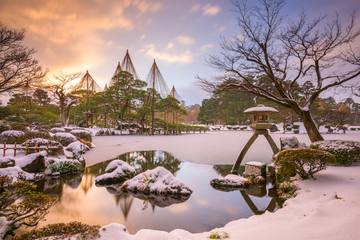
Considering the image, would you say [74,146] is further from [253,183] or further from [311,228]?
[311,228]

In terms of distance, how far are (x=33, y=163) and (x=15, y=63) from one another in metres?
10.4

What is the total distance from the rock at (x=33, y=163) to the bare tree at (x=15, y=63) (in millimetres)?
9569

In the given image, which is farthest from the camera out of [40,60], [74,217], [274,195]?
[40,60]

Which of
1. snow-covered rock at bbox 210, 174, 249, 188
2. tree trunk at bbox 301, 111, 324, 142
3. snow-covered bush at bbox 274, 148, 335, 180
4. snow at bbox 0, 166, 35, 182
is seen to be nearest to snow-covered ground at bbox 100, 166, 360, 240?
snow-covered bush at bbox 274, 148, 335, 180

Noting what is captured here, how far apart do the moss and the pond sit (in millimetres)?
1881

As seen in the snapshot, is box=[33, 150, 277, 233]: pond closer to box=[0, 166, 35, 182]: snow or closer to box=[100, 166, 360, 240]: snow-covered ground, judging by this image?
box=[0, 166, 35, 182]: snow

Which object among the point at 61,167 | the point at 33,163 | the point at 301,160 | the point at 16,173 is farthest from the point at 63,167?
the point at 301,160

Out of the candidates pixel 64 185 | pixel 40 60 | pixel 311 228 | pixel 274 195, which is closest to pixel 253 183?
pixel 274 195

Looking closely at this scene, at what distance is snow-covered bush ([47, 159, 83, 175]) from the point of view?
36.2 feet

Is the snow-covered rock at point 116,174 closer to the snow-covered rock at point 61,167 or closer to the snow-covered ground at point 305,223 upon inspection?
the snow-covered rock at point 61,167

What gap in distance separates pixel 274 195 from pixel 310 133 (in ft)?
15.7

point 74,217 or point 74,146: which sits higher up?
point 74,146

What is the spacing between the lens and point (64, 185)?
962 cm

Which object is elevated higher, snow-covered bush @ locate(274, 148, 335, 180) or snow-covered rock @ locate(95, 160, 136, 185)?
snow-covered bush @ locate(274, 148, 335, 180)
